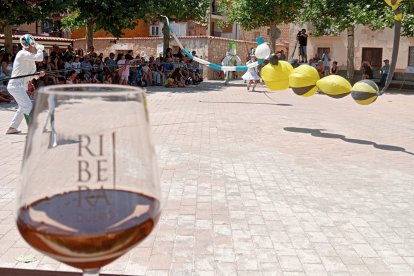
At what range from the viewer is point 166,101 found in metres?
15.2

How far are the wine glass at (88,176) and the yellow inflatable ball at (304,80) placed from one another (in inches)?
320

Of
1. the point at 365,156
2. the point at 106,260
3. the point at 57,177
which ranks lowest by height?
the point at 365,156

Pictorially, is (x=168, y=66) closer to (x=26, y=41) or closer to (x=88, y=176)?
(x=26, y=41)

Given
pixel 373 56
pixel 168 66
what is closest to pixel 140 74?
pixel 168 66

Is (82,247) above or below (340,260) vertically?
above

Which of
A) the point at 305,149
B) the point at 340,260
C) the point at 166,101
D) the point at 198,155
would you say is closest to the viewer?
the point at 340,260

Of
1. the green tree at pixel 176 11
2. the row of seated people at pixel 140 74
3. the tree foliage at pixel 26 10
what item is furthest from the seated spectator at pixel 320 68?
the tree foliage at pixel 26 10

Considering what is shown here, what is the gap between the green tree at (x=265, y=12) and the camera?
25188mm

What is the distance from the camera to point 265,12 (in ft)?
84.4

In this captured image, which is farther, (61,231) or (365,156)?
(365,156)

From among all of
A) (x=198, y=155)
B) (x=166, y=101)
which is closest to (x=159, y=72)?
(x=166, y=101)

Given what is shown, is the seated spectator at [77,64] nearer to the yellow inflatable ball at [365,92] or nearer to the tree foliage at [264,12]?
the yellow inflatable ball at [365,92]

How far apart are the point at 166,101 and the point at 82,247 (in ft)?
47.4

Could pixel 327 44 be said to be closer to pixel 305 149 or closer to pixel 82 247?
pixel 305 149
